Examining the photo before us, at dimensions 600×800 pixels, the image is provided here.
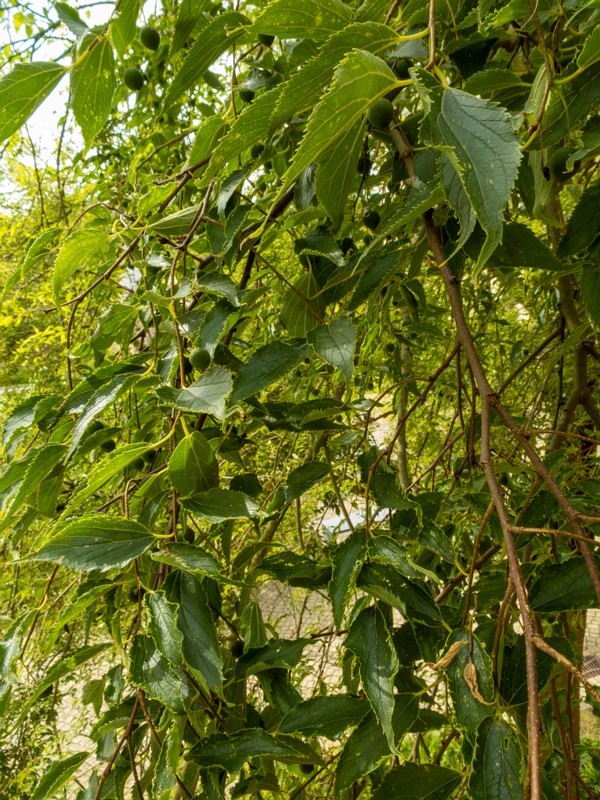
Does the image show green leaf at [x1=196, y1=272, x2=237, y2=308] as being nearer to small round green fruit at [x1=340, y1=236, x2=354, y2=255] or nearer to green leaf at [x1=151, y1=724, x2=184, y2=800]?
small round green fruit at [x1=340, y1=236, x2=354, y2=255]

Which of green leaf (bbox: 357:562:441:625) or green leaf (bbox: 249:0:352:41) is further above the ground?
Result: green leaf (bbox: 249:0:352:41)

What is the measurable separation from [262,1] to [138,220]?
563 mm

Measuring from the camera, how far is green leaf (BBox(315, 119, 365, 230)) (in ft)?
1.20

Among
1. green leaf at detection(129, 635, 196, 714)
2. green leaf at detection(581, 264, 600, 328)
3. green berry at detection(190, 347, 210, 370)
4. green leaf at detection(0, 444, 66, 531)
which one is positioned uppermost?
green berry at detection(190, 347, 210, 370)

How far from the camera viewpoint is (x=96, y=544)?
0.44 meters

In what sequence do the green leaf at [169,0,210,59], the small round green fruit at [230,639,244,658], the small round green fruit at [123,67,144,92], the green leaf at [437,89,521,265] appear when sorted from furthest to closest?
the small round green fruit at [123,67,144,92] < the small round green fruit at [230,639,244,658] < the green leaf at [169,0,210,59] < the green leaf at [437,89,521,265]

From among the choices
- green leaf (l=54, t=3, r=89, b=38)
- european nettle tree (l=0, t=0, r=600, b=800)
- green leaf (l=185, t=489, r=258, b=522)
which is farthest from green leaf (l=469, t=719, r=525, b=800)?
green leaf (l=54, t=3, r=89, b=38)

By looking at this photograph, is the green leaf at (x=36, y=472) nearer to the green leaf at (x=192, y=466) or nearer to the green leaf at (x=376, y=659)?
the green leaf at (x=192, y=466)

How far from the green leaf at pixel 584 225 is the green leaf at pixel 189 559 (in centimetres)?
40

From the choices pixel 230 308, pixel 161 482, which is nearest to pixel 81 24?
pixel 230 308

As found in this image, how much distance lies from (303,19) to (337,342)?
0.74 ft

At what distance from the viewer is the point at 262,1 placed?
38.0 inches

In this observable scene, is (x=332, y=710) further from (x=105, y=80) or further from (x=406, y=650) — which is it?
(x=105, y=80)

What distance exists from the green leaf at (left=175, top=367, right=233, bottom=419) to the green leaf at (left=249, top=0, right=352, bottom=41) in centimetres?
24
